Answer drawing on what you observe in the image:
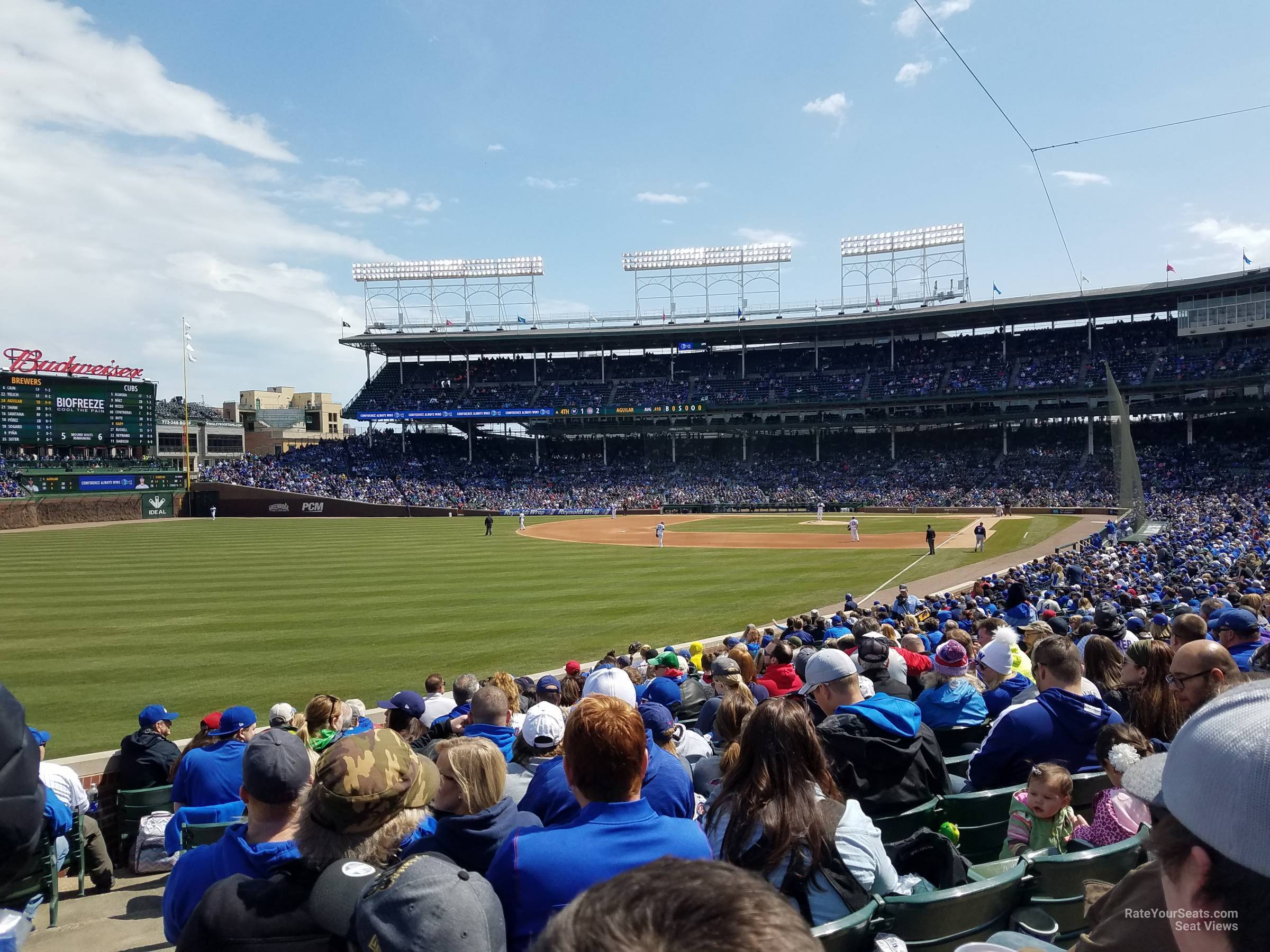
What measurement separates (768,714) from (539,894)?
118cm

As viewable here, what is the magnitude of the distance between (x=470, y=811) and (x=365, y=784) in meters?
0.52

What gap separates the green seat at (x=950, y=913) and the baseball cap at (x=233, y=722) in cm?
541

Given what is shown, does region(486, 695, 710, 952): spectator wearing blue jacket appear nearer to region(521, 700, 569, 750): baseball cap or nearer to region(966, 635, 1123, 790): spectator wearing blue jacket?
region(521, 700, 569, 750): baseball cap

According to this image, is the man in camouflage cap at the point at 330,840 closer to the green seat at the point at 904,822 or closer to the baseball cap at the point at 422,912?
the baseball cap at the point at 422,912

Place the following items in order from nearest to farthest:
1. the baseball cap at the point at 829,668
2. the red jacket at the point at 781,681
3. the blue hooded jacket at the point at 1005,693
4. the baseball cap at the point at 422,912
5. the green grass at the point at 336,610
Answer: the baseball cap at the point at 422,912 < the baseball cap at the point at 829,668 < the blue hooded jacket at the point at 1005,693 < the red jacket at the point at 781,681 < the green grass at the point at 336,610

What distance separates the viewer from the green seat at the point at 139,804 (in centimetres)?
705

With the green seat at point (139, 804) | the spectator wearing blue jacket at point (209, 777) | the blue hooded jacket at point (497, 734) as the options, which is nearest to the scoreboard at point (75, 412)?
the green seat at point (139, 804)

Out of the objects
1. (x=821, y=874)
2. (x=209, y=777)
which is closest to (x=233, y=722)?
(x=209, y=777)

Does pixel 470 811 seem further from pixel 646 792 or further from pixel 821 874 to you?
pixel 821 874

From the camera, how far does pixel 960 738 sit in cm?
663

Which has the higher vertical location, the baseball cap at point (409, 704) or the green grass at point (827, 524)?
the baseball cap at point (409, 704)

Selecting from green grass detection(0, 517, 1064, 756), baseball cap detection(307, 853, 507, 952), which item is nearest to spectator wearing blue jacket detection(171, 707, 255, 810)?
baseball cap detection(307, 853, 507, 952)

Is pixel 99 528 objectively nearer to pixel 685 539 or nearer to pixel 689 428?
pixel 685 539

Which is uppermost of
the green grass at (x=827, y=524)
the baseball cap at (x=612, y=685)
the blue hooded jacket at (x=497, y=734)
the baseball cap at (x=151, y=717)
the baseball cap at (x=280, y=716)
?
the baseball cap at (x=612, y=685)
